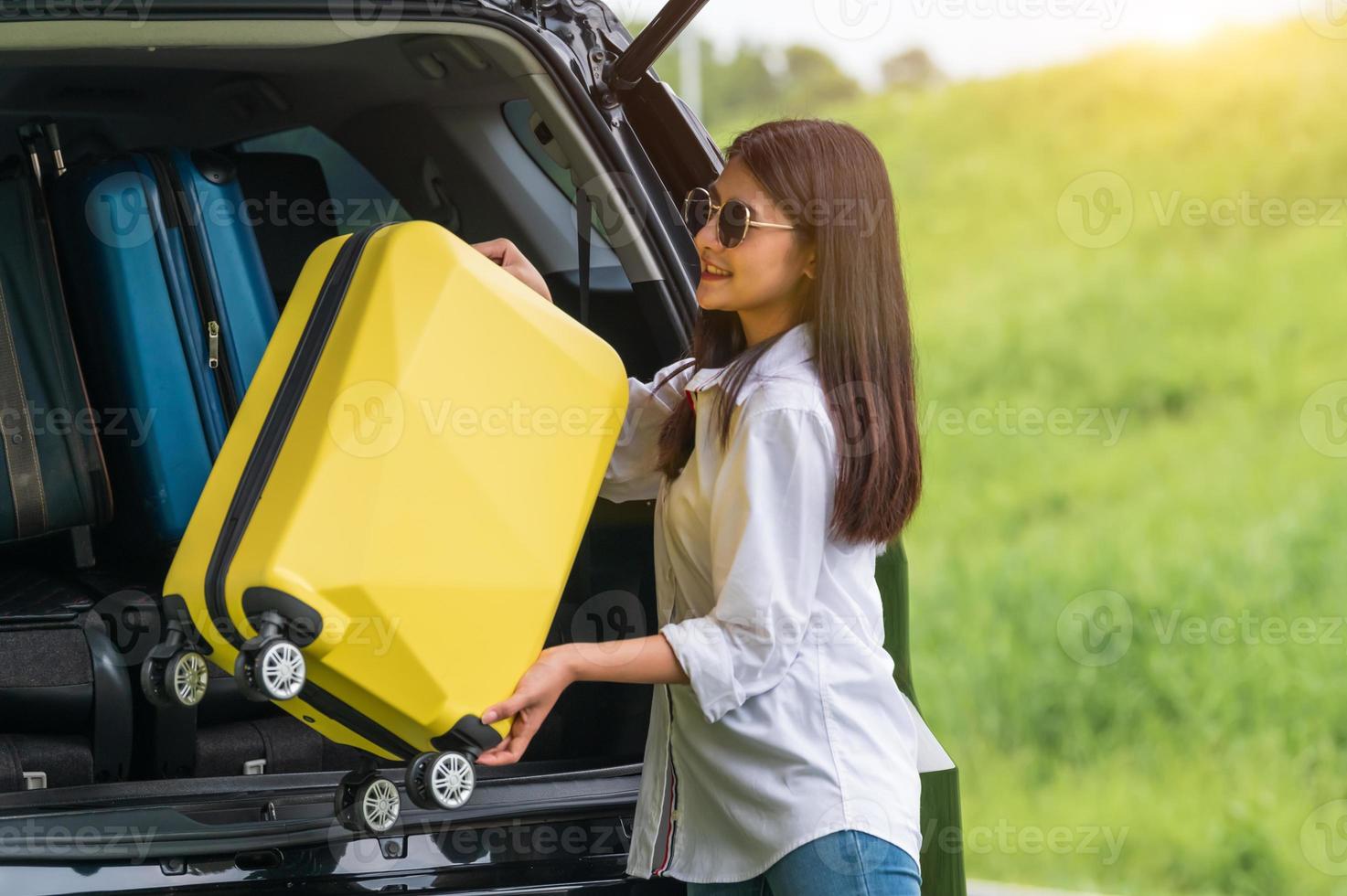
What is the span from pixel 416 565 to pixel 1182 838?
402 cm

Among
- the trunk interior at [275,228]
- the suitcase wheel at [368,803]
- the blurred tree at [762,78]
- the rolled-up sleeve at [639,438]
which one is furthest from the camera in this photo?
the blurred tree at [762,78]

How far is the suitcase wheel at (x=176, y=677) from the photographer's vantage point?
1.63 metres

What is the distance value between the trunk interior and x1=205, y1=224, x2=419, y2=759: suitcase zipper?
40 cm

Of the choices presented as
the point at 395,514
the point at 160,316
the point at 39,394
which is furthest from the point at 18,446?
the point at 395,514

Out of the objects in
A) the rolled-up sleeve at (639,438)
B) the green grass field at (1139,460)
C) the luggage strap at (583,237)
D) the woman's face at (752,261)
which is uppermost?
the green grass field at (1139,460)

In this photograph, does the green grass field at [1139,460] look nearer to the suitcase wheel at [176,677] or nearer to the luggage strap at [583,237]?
the luggage strap at [583,237]

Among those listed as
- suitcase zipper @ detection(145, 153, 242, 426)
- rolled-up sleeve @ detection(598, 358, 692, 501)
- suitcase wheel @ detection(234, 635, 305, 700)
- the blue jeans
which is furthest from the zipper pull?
the blue jeans

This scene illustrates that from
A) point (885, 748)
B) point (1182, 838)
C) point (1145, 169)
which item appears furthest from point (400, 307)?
point (1145, 169)

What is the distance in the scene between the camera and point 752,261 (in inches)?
72.3

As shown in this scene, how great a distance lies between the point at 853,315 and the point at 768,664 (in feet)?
1.38

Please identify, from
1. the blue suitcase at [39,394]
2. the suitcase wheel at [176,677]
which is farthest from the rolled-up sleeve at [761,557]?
the blue suitcase at [39,394]

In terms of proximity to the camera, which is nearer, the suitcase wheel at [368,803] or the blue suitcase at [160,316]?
the suitcase wheel at [368,803]

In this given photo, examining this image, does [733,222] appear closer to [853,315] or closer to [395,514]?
[853,315]

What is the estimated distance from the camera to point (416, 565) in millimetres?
1654
